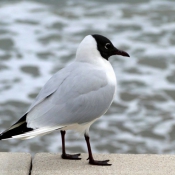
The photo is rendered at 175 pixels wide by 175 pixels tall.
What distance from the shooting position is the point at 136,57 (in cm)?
674

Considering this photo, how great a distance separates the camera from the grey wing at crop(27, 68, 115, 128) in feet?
9.77

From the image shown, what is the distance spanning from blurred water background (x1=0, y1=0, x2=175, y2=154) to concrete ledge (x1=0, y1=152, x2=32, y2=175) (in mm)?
1414

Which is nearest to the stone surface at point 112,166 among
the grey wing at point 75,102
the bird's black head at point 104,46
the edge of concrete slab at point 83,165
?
the edge of concrete slab at point 83,165

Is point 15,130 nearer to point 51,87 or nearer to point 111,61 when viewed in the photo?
point 51,87

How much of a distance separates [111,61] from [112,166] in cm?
351

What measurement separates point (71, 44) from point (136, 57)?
92cm

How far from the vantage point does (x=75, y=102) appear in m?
3.04

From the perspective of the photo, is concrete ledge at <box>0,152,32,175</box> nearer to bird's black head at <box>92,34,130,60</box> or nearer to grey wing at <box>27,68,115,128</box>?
grey wing at <box>27,68,115,128</box>

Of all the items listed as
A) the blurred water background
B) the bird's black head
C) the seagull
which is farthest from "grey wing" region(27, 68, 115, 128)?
the blurred water background

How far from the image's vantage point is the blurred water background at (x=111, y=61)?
4859 mm

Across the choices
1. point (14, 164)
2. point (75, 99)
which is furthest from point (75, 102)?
point (14, 164)

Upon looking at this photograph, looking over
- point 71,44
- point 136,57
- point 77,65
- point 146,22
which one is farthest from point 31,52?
point 77,65

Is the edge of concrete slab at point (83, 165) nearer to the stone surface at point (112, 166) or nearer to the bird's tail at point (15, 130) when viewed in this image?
the stone surface at point (112, 166)

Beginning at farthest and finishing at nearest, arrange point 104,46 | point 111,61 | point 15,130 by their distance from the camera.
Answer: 1. point 111,61
2. point 104,46
3. point 15,130
